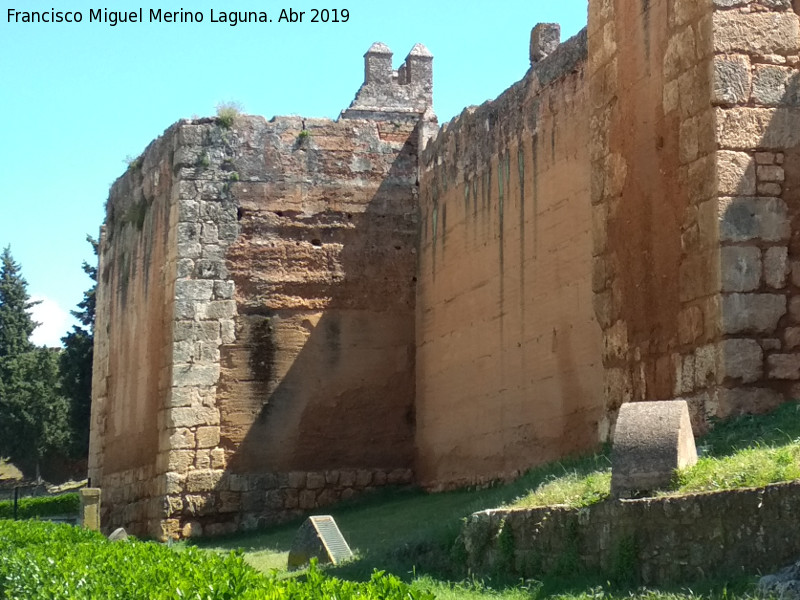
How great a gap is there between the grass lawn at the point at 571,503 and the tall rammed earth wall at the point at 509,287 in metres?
1.39

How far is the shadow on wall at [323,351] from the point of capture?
1452cm

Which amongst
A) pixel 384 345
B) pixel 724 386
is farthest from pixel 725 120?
pixel 384 345

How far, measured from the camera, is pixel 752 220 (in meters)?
8.12

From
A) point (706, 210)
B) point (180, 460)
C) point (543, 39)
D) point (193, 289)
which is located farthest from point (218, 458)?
point (706, 210)

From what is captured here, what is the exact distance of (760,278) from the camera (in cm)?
809

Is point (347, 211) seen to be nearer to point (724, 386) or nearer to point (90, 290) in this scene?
point (724, 386)

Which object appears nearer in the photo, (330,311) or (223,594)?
(223,594)

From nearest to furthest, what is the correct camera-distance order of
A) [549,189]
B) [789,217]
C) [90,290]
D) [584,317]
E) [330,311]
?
[789,217], [584,317], [549,189], [330,311], [90,290]

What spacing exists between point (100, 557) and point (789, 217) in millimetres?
4775

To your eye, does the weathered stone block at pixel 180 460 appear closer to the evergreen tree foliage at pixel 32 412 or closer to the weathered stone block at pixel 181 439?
the weathered stone block at pixel 181 439

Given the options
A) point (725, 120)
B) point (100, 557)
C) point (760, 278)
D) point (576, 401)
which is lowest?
point (100, 557)

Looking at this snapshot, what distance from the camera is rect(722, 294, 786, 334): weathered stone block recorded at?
799 cm

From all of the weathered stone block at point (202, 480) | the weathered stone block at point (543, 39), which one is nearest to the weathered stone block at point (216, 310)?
the weathered stone block at point (202, 480)

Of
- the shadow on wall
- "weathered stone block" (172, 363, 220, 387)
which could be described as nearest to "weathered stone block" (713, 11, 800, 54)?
the shadow on wall
